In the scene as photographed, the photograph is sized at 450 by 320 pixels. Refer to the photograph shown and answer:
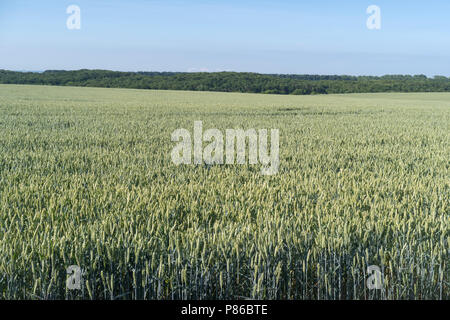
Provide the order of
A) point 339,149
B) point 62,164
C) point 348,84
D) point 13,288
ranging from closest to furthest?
point 13,288 → point 62,164 → point 339,149 → point 348,84

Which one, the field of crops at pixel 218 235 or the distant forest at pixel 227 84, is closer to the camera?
the field of crops at pixel 218 235

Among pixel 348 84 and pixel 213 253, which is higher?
pixel 348 84

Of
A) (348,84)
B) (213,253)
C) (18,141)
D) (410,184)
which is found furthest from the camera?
(348,84)

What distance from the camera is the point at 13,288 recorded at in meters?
2.38

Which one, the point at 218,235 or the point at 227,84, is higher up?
the point at 227,84

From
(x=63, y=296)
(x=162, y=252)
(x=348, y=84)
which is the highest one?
(x=348, y=84)

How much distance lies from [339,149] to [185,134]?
16.2ft

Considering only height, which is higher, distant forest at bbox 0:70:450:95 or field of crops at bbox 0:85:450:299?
distant forest at bbox 0:70:450:95

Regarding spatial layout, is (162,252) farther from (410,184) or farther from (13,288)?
(410,184)

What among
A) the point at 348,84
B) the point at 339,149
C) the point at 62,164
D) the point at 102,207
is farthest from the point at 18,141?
the point at 348,84

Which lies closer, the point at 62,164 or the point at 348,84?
the point at 62,164

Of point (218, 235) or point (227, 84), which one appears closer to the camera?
point (218, 235)

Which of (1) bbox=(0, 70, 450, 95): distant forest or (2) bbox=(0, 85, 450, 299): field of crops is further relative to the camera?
(1) bbox=(0, 70, 450, 95): distant forest

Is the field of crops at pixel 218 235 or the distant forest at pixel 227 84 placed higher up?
the distant forest at pixel 227 84
